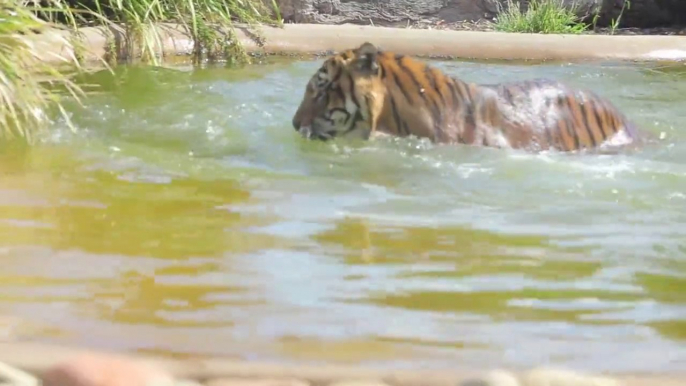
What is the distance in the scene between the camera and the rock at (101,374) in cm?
209

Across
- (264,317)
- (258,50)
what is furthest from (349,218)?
(258,50)

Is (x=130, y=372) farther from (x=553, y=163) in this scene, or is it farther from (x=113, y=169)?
(x=553, y=163)

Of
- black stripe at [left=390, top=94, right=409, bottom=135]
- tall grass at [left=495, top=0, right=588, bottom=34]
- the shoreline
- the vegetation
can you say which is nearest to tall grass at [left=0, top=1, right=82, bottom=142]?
the vegetation

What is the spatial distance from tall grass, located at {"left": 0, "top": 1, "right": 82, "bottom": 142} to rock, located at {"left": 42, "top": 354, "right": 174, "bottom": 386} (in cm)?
235

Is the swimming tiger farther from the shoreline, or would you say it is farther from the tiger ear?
the shoreline

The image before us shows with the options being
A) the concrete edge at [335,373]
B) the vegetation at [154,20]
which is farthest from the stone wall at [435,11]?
the concrete edge at [335,373]

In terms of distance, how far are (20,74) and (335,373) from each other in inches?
110

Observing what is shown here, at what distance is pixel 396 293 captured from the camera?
9.48ft

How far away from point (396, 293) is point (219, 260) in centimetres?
60

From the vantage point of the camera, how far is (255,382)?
7.12 feet

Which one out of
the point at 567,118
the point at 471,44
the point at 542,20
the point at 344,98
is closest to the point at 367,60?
the point at 344,98

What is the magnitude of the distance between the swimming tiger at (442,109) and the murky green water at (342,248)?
0.12m

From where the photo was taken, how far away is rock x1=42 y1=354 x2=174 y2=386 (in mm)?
2094

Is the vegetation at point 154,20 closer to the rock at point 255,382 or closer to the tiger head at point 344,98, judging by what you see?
the tiger head at point 344,98
